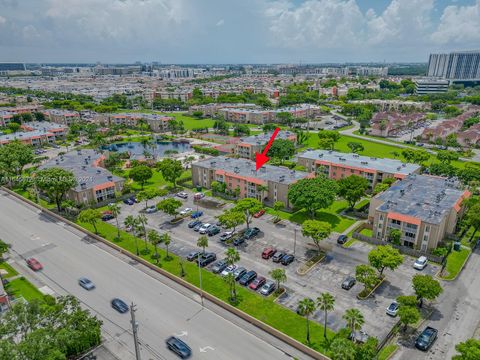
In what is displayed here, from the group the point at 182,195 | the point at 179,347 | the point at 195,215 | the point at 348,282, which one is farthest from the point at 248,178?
the point at 179,347

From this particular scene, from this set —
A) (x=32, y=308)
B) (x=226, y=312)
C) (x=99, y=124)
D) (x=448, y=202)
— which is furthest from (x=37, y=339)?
(x=99, y=124)

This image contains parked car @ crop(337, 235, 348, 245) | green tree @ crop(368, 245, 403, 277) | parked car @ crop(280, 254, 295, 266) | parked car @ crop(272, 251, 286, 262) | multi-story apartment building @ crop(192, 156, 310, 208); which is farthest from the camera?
multi-story apartment building @ crop(192, 156, 310, 208)

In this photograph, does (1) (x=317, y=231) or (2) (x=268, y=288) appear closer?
(2) (x=268, y=288)

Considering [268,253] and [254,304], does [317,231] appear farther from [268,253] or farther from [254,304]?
[254,304]

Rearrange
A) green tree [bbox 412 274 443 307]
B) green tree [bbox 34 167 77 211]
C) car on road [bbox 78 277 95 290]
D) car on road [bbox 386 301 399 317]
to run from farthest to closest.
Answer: green tree [bbox 34 167 77 211]
car on road [bbox 78 277 95 290]
car on road [bbox 386 301 399 317]
green tree [bbox 412 274 443 307]

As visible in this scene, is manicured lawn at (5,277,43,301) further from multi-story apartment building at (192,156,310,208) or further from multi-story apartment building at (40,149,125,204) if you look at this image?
multi-story apartment building at (192,156,310,208)

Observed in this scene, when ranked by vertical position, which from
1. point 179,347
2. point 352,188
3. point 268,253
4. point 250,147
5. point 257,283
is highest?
point 352,188

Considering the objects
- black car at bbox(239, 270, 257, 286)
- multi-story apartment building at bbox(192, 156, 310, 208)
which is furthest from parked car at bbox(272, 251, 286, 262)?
multi-story apartment building at bbox(192, 156, 310, 208)
